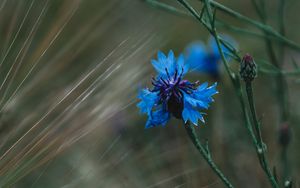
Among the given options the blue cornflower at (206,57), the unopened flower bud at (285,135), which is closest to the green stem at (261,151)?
the unopened flower bud at (285,135)

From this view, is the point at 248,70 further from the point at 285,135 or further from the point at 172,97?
the point at 285,135

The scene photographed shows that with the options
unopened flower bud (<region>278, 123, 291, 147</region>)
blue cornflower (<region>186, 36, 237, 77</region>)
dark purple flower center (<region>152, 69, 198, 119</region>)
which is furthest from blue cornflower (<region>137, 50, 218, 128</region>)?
blue cornflower (<region>186, 36, 237, 77</region>)

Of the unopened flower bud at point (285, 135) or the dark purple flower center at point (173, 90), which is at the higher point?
the dark purple flower center at point (173, 90)

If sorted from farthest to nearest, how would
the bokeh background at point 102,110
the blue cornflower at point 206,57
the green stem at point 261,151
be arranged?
the blue cornflower at point 206,57
the bokeh background at point 102,110
the green stem at point 261,151

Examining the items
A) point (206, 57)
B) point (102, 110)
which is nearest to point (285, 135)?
point (102, 110)

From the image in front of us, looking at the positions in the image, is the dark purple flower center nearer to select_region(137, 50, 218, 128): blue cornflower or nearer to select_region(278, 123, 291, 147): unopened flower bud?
select_region(137, 50, 218, 128): blue cornflower

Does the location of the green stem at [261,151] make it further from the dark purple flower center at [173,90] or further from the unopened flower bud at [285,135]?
the unopened flower bud at [285,135]

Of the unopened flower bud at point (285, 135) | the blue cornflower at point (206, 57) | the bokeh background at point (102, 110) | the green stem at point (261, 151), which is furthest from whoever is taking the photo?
the blue cornflower at point (206, 57)
